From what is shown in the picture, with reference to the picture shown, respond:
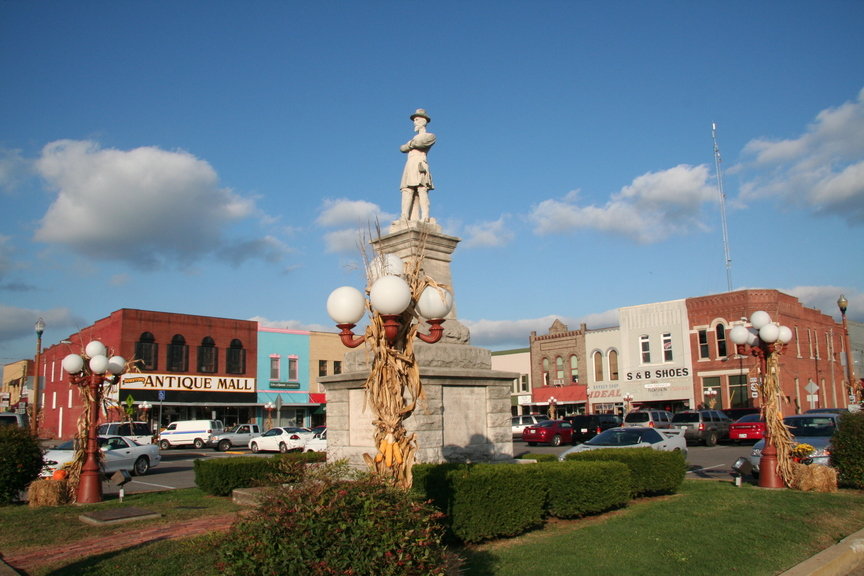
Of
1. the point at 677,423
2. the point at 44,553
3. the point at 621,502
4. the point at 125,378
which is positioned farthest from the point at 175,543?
the point at 125,378

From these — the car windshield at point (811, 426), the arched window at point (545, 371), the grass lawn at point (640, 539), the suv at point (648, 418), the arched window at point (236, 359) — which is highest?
the arched window at point (236, 359)

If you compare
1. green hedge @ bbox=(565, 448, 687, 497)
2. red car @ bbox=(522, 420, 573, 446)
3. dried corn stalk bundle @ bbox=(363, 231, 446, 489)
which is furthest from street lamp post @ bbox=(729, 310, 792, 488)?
red car @ bbox=(522, 420, 573, 446)

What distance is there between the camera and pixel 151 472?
23344mm

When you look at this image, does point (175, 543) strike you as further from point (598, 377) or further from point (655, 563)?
point (598, 377)

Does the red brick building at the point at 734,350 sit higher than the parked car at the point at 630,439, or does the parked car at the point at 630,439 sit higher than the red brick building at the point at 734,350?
the red brick building at the point at 734,350

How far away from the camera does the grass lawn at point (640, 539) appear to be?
7.30 metres

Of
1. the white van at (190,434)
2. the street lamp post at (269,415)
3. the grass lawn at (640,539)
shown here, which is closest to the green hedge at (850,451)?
the grass lawn at (640,539)

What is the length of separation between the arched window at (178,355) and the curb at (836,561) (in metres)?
42.3

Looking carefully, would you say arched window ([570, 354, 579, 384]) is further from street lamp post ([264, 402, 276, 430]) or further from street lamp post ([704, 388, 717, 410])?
street lamp post ([264, 402, 276, 430])

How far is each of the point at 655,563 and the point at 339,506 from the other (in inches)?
170

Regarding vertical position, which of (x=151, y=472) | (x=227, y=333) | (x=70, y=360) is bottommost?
(x=151, y=472)

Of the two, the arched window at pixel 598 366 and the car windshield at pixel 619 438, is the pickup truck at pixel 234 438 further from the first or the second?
the arched window at pixel 598 366

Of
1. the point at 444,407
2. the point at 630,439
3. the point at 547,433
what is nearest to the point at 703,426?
the point at 547,433

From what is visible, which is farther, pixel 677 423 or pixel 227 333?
pixel 227 333
